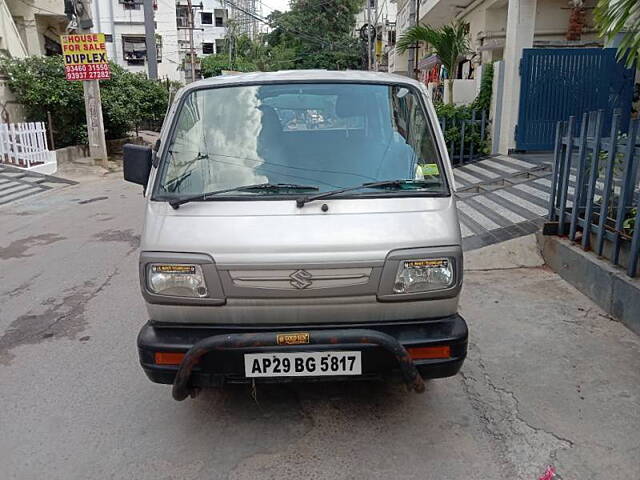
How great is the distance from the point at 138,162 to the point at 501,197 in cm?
584

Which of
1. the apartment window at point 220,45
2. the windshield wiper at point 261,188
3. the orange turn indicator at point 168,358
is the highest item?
the apartment window at point 220,45

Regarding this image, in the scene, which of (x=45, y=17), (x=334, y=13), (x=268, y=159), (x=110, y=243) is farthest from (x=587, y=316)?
(x=334, y=13)

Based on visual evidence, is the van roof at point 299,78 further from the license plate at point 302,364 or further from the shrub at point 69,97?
the shrub at point 69,97

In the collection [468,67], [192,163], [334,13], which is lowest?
[192,163]

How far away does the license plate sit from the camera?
2.67 meters

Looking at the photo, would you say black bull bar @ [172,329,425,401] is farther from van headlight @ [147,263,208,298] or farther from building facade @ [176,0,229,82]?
building facade @ [176,0,229,82]

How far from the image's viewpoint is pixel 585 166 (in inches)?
210

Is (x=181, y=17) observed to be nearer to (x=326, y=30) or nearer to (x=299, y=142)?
(x=326, y=30)

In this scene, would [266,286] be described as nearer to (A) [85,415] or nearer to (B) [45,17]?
(A) [85,415]

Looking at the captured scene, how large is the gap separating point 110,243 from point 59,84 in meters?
10.4

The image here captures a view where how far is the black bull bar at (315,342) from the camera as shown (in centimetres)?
259

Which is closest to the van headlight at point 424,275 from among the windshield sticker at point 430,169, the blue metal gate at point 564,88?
the windshield sticker at point 430,169

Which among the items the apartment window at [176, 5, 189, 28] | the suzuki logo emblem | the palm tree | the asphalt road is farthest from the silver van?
the apartment window at [176, 5, 189, 28]

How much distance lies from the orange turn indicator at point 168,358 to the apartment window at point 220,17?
55.5 m
